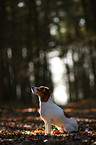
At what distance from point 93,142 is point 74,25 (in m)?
24.2

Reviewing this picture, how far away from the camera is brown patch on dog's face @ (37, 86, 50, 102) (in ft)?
20.7

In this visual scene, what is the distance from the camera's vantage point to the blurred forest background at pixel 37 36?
18.2m

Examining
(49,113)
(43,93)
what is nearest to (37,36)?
Answer: (43,93)

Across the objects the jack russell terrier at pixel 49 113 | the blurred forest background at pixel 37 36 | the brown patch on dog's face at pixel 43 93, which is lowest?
the jack russell terrier at pixel 49 113

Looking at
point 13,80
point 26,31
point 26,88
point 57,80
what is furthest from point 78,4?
point 57,80

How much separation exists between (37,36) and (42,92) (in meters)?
13.9

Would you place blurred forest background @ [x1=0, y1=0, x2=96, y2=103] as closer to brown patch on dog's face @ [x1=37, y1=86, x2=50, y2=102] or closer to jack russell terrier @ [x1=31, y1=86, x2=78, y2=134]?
jack russell terrier @ [x1=31, y1=86, x2=78, y2=134]

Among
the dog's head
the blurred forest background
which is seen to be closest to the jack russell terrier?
the dog's head

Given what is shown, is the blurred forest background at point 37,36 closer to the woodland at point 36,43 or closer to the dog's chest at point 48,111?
the woodland at point 36,43

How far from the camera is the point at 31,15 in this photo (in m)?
19.4

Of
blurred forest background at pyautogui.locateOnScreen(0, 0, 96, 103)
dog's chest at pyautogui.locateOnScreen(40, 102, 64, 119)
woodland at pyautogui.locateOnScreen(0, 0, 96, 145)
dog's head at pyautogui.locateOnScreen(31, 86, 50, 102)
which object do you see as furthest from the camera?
blurred forest background at pyautogui.locateOnScreen(0, 0, 96, 103)

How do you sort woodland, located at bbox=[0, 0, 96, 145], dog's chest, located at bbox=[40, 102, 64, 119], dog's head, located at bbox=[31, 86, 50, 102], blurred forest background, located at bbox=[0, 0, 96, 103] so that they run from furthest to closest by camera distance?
blurred forest background, located at bbox=[0, 0, 96, 103] < woodland, located at bbox=[0, 0, 96, 145] < dog's chest, located at bbox=[40, 102, 64, 119] < dog's head, located at bbox=[31, 86, 50, 102]

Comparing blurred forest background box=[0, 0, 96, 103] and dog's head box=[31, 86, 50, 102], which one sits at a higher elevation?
blurred forest background box=[0, 0, 96, 103]

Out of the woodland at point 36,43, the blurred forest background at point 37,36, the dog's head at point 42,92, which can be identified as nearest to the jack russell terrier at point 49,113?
the dog's head at point 42,92
